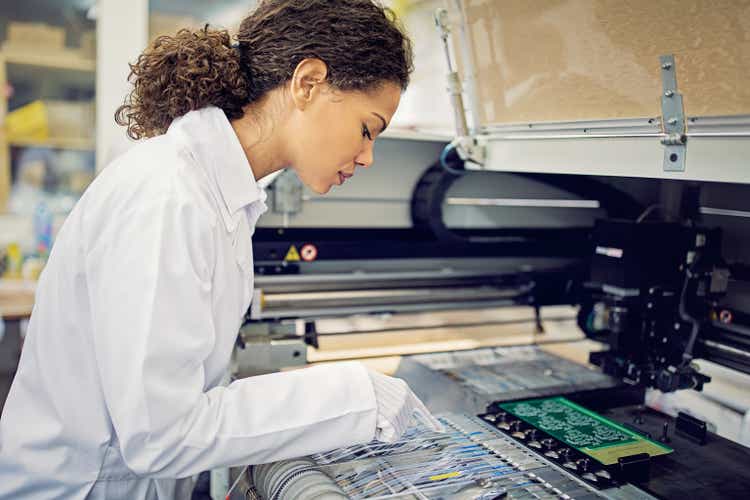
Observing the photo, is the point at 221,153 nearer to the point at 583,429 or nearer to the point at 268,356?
the point at 268,356

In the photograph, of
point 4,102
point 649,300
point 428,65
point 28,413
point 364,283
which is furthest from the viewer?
point 4,102

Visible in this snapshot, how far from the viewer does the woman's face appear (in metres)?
1.17

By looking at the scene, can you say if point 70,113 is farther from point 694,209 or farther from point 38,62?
point 694,209

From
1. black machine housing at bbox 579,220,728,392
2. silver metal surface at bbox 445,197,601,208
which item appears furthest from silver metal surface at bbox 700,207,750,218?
silver metal surface at bbox 445,197,601,208

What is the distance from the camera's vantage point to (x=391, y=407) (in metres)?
1.10

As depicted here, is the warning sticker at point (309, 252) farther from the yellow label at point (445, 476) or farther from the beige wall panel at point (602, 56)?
the yellow label at point (445, 476)

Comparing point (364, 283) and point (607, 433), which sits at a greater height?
point (364, 283)

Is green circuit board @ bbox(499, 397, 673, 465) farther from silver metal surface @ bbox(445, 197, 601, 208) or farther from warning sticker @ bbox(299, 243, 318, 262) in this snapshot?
silver metal surface @ bbox(445, 197, 601, 208)

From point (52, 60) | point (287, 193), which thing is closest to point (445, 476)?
point (287, 193)

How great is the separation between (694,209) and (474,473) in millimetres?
1195

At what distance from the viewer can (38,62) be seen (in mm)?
3521

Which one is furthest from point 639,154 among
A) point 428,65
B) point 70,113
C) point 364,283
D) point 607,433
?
point 70,113

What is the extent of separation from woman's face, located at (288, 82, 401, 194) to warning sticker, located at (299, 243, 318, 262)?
54cm

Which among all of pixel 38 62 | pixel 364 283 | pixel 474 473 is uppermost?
pixel 38 62
